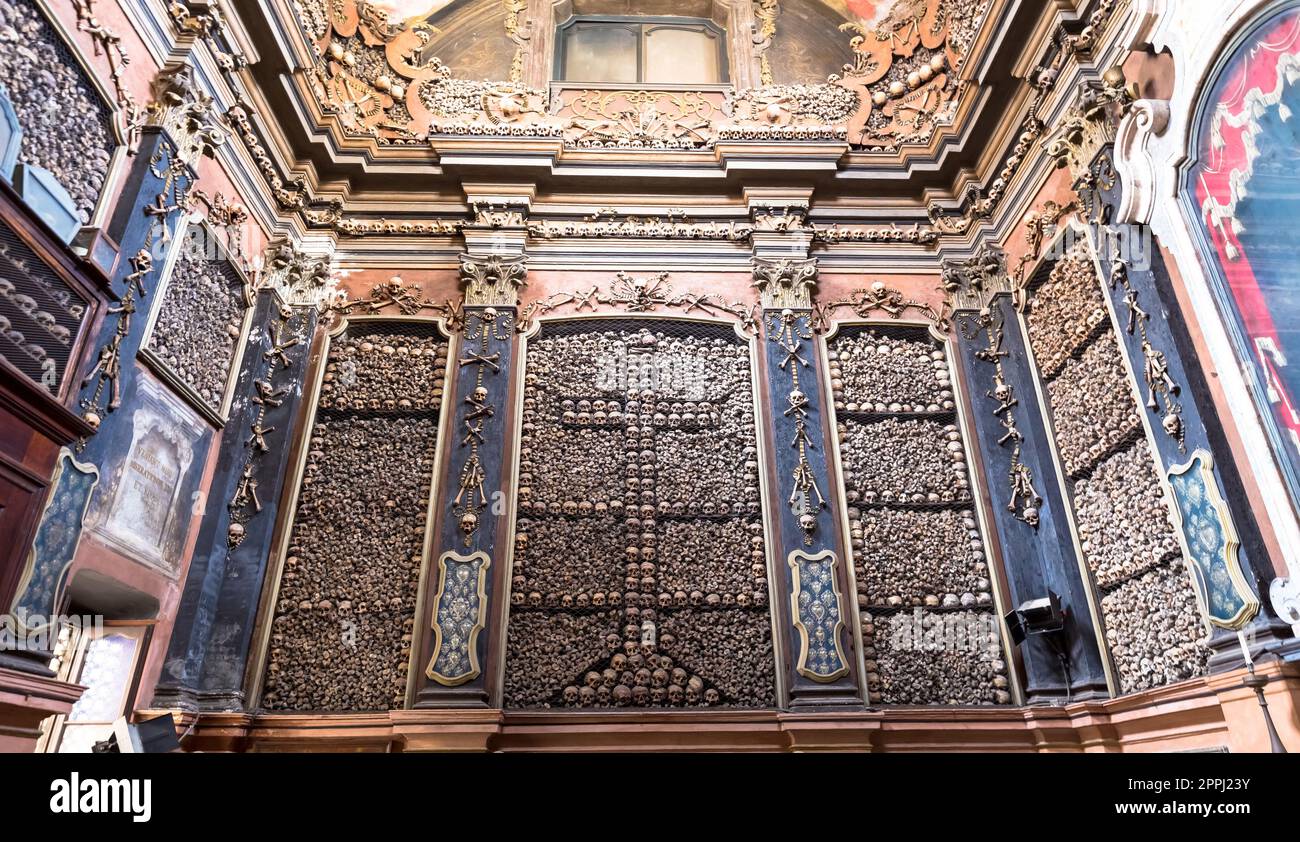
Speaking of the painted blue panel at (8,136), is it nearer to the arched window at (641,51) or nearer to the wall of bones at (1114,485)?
the arched window at (641,51)

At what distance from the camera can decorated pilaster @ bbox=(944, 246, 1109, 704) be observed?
4.85 meters

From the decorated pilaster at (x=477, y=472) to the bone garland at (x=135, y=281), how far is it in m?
2.09

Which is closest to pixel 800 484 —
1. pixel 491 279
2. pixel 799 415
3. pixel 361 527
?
pixel 799 415

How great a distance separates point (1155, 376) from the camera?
13.6 ft

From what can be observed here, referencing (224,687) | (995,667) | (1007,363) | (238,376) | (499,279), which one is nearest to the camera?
(224,687)

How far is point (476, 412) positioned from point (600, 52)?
13.8 feet

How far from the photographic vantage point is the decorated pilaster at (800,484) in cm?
498

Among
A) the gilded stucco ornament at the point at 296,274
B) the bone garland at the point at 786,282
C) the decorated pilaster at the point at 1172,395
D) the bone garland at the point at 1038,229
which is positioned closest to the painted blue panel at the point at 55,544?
the gilded stucco ornament at the point at 296,274

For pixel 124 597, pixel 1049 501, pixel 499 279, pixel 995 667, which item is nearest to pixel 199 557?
pixel 124 597

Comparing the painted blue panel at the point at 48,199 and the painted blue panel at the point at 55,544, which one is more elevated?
the painted blue panel at the point at 48,199

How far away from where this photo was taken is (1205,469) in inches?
149

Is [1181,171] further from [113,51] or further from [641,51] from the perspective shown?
[113,51]

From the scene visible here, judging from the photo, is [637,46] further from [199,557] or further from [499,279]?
[199,557]
